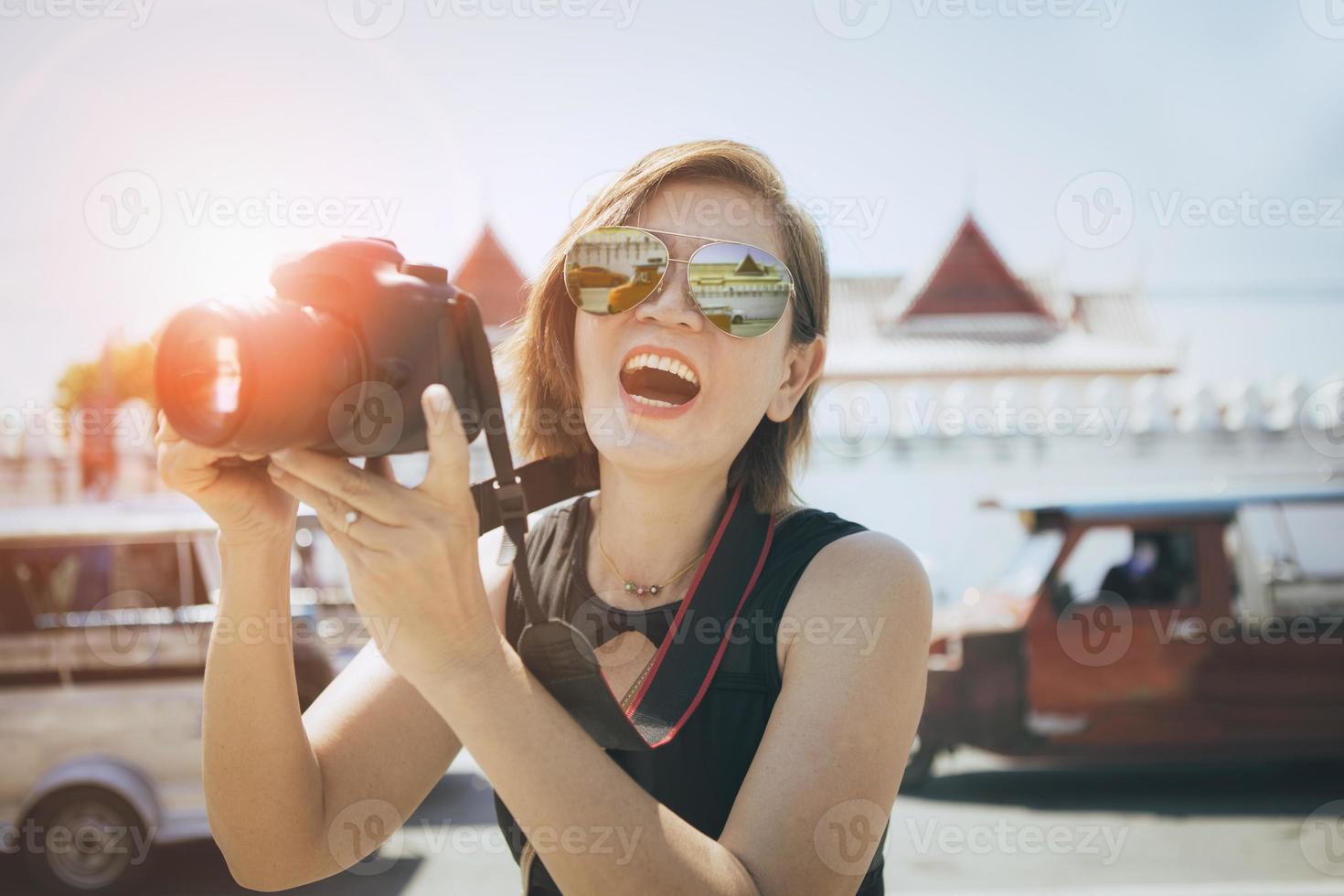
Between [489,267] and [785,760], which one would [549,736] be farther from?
[489,267]

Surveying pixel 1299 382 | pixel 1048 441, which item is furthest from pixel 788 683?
pixel 1299 382

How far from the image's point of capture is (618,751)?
1.14m

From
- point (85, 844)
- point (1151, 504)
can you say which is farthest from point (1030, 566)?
point (85, 844)

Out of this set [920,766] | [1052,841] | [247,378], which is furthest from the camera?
[920,766]

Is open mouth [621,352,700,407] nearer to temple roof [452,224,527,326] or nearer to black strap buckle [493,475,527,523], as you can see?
black strap buckle [493,475,527,523]

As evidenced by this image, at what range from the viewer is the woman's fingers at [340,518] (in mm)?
854

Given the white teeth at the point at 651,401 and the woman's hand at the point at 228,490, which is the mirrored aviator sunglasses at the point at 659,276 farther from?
the woman's hand at the point at 228,490

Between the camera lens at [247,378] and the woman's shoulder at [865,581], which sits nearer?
the camera lens at [247,378]

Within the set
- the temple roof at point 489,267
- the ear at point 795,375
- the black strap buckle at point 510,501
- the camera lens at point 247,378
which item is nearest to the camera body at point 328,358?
the camera lens at point 247,378

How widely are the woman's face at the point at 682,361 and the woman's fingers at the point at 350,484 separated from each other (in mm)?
356

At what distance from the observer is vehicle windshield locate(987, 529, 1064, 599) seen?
19.8 ft

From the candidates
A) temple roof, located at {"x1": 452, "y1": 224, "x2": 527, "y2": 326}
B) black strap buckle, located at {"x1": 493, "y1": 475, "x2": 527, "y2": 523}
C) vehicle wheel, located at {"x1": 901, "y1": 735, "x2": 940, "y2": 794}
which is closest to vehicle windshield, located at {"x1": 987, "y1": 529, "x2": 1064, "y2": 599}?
vehicle wheel, located at {"x1": 901, "y1": 735, "x2": 940, "y2": 794}

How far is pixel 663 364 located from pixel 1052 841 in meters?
5.17

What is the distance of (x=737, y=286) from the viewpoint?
1.20 meters
